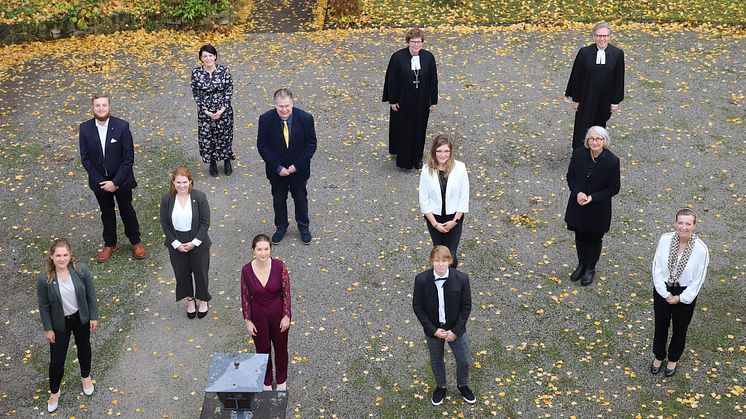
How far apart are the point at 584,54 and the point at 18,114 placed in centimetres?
905

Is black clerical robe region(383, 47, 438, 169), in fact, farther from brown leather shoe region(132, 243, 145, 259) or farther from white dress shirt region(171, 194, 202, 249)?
white dress shirt region(171, 194, 202, 249)

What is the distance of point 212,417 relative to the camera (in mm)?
6344

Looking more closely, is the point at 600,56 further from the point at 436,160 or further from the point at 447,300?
the point at 447,300

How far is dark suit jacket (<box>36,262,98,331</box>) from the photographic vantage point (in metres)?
7.21

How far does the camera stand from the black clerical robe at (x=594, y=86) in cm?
1145

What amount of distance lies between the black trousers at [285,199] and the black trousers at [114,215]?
167 cm

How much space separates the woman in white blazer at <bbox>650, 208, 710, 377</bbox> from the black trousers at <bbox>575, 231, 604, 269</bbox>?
1549mm

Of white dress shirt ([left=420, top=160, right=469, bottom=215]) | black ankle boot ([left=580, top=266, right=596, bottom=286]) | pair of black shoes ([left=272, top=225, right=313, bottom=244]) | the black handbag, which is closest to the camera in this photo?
the black handbag

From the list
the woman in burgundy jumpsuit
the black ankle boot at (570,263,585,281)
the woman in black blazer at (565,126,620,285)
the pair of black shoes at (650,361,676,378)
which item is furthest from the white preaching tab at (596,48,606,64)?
the woman in burgundy jumpsuit

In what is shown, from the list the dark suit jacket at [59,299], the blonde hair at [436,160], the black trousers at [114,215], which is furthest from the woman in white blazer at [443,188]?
the black trousers at [114,215]

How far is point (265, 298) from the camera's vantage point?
287 inches

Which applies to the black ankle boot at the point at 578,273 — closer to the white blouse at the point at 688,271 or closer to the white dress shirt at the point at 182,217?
the white blouse at the point at 688,271

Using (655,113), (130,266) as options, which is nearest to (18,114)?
(130,266)

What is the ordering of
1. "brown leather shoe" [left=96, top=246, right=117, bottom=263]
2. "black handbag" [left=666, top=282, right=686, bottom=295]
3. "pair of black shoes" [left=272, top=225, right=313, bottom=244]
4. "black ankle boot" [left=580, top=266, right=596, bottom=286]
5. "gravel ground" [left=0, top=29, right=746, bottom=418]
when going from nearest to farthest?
"black handbag" [left=666, top=282, right=686, bottom=295] → "gravel ground" [left=0, top=29, right=746, bottom=418] → "black ankle boot" [left=580, top=266, right=596, bottom=286] → "brown leather shoe" [left=96, top=246, right=117, bottom=263] → "pair of black shoes" [left=272, top=225, right=313, bottom=244]
